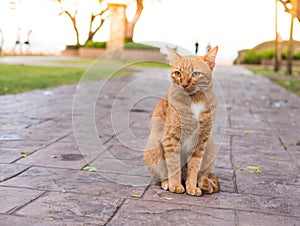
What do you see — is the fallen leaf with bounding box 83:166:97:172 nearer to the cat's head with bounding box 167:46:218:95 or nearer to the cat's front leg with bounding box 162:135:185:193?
the cat's front leg with bounding box 162:135:185:193

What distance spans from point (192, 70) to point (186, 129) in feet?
1.22

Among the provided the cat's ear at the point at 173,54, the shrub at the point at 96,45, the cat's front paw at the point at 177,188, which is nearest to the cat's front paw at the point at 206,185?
the cat's front paw at the point at 177,188

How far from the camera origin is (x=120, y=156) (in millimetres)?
4008

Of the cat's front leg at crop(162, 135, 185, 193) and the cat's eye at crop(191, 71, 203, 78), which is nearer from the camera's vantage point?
the cat's eye at crop(191, 71, 203, 78)

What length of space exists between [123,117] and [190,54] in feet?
10.7

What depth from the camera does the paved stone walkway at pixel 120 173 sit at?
253cm

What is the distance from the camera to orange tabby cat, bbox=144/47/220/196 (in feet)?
8.99

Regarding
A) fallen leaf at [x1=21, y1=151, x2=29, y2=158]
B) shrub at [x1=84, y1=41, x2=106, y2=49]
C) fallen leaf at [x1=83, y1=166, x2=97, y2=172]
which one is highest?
→ shrub at [x1=84, y1=41, x2=106, y2=49]

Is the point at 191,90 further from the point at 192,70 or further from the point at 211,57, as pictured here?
the point at 211,57

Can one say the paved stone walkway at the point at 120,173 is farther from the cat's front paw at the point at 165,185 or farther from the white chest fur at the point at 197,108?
the white chest fur at the point at 197,108

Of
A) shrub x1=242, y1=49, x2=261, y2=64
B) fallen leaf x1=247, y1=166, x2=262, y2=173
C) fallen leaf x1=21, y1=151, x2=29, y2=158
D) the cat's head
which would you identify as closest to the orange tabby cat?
the cat's head

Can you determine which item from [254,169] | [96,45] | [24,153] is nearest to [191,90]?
[254,169]

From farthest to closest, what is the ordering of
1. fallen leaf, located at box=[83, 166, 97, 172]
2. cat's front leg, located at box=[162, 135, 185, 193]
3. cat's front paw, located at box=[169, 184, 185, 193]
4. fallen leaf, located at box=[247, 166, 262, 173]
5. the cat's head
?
fallen leaf, located at box=[247, 166, 262, 173], fallen leaf, located at box=[83, 166, 97, 172], cat's front paw, located at box=[169, 184, 185, 193], cat's front leg, located at box=[162, 135, 185, 193], the cat's head

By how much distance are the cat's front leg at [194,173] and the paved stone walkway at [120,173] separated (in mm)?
65
